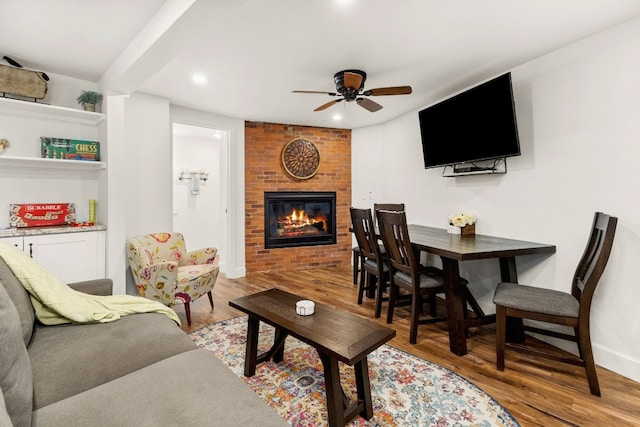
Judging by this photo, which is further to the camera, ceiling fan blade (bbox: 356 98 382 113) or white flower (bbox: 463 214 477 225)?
white flower (bbox: 463 214 477 225)

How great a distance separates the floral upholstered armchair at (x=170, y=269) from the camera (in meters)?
2.63

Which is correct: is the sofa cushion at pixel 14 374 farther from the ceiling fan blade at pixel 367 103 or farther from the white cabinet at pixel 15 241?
the ceiling fan blade at pixel 367 103

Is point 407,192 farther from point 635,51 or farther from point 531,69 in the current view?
point 635,51

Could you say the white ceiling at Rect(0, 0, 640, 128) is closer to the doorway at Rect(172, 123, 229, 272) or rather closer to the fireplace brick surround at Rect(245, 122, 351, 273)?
the fireplace brick surround at Rect(245, 122, 351, 273)

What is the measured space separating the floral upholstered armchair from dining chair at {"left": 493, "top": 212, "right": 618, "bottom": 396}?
2424 mm

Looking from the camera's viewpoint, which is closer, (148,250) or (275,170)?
(148,250)

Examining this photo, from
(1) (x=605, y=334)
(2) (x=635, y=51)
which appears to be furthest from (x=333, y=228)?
(2) (x=635, y=51)

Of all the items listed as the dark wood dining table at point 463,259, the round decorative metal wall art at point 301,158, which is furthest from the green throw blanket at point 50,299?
the round decorative metal wall art at point 301,158

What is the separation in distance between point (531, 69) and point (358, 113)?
79.0 inches

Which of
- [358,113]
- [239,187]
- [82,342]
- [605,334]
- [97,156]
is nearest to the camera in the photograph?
[82,342]

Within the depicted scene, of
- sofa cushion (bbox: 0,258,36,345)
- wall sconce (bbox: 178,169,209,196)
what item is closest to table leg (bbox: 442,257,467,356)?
sofa cushion (bbox: 0,258,36,345)

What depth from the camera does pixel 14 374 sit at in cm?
92

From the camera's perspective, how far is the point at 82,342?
4.65 ft

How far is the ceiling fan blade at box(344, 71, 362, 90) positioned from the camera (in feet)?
8.66
